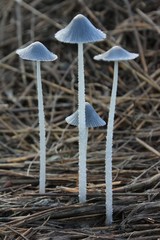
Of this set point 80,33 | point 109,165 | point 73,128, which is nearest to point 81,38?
point 80,33

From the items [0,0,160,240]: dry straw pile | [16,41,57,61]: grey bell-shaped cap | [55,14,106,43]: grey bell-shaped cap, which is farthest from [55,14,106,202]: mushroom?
[0,0,160,240]: dry straw pile

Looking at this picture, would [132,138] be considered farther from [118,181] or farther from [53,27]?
[53,27]

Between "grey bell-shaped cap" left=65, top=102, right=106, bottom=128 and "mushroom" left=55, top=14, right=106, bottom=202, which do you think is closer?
"mushroom" left=55, top=14, right=106, bottom=202

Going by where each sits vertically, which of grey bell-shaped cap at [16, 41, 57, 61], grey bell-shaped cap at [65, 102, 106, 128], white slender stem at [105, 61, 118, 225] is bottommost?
white slender stem at [105, 61, 118, 225]

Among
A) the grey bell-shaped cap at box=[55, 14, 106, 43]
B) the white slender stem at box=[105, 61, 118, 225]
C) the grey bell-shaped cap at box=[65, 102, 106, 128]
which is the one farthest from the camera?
the grey bell-shaped cap at box=[65, 102, 106, 128]

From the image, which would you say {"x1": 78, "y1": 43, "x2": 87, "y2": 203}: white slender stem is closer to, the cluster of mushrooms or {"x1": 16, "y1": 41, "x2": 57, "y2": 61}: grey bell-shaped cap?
the cluster of mushrooms

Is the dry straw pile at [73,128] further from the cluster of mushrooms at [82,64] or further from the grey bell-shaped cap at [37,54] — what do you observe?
the grey bell-shaped cap at [37,54]

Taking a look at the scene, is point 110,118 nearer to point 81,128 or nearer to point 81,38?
point 81,128
